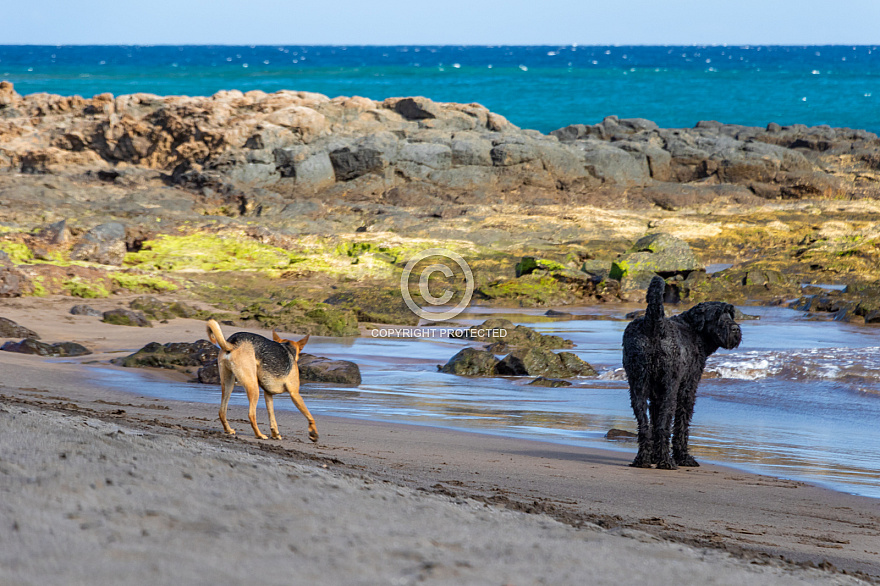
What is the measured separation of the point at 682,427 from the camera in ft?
21.8

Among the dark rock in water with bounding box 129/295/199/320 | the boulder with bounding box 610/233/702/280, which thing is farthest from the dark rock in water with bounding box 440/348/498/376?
the boulder with bounding box 610/233/702/280

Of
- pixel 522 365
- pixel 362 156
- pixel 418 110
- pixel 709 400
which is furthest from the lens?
pixel 418 110

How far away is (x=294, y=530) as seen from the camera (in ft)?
9.92

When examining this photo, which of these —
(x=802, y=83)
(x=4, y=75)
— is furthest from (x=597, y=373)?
(x=4, y=75)

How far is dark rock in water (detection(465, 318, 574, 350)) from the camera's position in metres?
13.4

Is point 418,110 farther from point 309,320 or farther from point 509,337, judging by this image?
point 509,337

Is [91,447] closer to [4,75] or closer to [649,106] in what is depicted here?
[649,106]

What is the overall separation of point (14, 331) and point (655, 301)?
931cm

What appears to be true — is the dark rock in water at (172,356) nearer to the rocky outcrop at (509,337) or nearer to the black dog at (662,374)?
the rocky outcrop at (509,337)

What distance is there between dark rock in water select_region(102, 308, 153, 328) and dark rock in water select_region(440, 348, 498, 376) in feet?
17.5

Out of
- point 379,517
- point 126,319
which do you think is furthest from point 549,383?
point 379,517

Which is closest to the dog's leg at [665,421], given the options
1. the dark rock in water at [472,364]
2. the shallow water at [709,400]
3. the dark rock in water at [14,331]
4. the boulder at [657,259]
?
the shallow water at [709,400]

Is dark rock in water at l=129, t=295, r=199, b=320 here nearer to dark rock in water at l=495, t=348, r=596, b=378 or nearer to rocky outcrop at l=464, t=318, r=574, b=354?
rocky outcrop at l=464, t=318, r=574, b=354

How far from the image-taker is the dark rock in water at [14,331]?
12.0 metres
